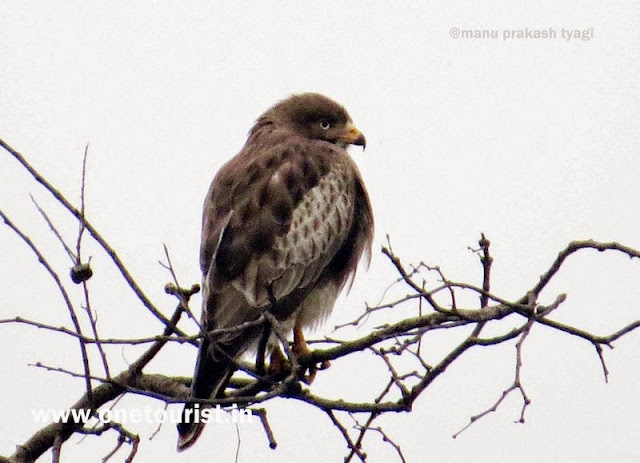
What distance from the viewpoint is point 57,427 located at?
5332 millimetres

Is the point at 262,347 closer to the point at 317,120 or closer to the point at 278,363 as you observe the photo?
the point at 278,363

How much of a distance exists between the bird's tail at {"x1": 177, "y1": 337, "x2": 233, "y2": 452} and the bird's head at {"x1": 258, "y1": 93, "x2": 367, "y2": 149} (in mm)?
2798

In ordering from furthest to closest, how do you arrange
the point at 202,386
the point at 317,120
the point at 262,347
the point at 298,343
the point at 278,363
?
the point at 317,120, the point at 298,343, the point at 278,363, the point at 202,386, the point at 262,347

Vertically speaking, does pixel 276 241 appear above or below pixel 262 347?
above

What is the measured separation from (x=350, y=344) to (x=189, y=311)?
80 centimetres

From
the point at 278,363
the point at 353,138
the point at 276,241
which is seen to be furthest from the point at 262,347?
the point at 353,138

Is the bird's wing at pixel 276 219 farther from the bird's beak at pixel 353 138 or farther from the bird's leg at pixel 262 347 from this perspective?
the bird's leg at pixel 262 347

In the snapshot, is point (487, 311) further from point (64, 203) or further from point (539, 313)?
point (64, 203)

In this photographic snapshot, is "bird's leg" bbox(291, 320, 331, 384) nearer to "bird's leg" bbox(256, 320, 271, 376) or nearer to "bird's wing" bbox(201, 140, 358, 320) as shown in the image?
"bird's wing" bbox(201, 140, 358, 320)

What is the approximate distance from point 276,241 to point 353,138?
1.72 m

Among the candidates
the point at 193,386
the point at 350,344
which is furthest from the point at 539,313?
the point at 193,386

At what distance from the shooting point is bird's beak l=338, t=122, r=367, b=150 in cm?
790

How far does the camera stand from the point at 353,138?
25.9ft

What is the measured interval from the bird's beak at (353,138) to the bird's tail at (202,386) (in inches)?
109
